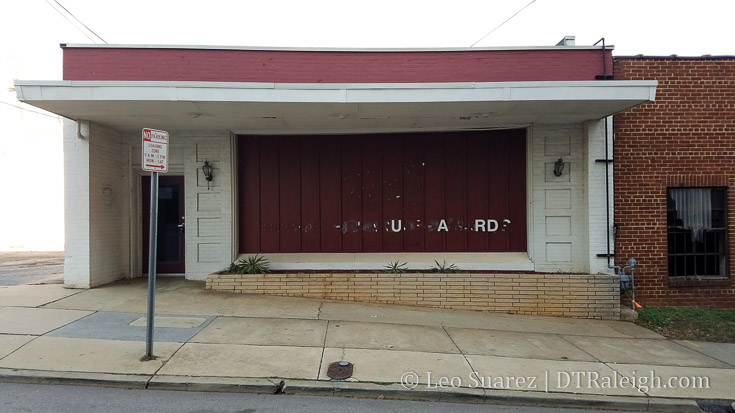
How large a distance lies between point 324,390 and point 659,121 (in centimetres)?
812

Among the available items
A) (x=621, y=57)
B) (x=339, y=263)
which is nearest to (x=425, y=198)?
(x=339, y=263)

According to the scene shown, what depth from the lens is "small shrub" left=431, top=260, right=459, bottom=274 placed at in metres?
8.60

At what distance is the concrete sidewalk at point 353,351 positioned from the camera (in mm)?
4598

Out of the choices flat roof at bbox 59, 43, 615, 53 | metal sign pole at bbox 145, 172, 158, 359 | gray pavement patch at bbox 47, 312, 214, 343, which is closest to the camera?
metal sign pole at bbox 145, 172, 158, 359

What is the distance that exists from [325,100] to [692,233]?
7572 millimetres

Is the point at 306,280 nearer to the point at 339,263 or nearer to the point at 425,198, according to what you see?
the point at 339,263

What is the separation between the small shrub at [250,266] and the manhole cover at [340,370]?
3.93 meters

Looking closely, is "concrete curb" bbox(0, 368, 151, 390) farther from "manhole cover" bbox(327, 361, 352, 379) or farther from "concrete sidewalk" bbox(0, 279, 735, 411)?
"manhole cover" bbox(327, 361, 352, 379)

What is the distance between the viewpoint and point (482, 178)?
9148 mm

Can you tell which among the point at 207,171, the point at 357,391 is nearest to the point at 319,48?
the point at 207,171

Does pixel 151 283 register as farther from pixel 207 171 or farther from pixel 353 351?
pixel 207 171

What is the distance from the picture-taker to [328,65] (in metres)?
8.45

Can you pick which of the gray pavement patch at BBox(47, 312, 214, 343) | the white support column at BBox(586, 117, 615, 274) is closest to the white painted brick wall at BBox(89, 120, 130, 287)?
the gray pavement patch at BBox(47, 312, 214, 343)

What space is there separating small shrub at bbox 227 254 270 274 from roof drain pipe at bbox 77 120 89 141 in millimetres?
3589
